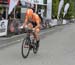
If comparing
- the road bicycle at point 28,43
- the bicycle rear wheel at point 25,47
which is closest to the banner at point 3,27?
the road bicycle at point 28,43

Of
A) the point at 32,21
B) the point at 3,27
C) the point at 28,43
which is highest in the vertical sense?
the point at 32,21

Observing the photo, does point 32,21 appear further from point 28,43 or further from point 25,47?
point 25,47

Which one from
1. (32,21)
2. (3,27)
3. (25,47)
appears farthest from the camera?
(3,27)

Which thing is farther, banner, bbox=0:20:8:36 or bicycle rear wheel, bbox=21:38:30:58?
banner, bbox=0:20:8:36

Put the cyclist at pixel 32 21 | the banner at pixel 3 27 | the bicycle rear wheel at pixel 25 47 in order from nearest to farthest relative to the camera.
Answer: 1. the bicycle rear wheel at pixel 25 47
2. the cyclist at pixel 32 21
3. the banner at pixel 3 27

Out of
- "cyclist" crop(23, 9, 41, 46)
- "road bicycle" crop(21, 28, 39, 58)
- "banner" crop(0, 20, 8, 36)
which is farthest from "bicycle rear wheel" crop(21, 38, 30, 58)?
"banner" crop(0, 20, 8, 36)

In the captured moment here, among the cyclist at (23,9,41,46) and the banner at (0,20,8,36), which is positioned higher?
the cyclist at (23,9,41,46)

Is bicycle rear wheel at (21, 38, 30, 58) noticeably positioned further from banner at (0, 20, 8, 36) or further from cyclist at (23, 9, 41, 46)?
banner at (0, 20, 8, 36)

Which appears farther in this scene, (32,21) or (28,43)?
(32,21)

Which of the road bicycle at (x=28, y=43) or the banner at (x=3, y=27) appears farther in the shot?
the banner at (x=3, y=27)

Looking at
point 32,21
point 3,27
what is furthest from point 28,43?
point 3,27

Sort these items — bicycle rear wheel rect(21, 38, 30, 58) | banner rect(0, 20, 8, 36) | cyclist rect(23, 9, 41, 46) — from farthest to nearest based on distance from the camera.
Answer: banner rect(0, 20, 8, 36)
cyclist rect(23, 9, 41, 46)
bicycle rear wheel rect(21, 38, 30, 58)

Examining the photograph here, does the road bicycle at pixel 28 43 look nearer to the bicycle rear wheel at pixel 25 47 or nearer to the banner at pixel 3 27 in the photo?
the bicycle rear wheel at pixel 25 47

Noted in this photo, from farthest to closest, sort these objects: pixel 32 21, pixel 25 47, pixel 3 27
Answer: pixel 3 27
pixel 32 21
pixel 25 47
